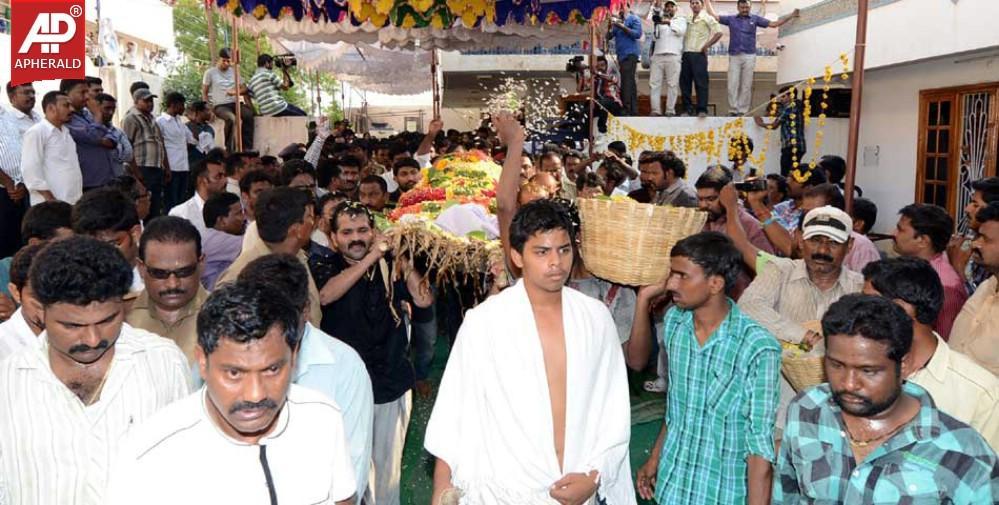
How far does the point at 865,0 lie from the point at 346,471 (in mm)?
3990

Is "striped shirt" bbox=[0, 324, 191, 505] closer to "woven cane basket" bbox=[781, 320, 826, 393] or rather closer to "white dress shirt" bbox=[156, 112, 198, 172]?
"woven cane basket" bbox=[781, 320, 826, 393]

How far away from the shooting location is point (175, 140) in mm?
10531

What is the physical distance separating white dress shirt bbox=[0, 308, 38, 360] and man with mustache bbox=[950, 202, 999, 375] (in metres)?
3.52

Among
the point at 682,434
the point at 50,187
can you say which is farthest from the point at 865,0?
the point at 50,187

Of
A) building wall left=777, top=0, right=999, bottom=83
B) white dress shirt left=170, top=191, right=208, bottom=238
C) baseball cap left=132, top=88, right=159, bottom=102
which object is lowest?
white dress shirt left=170, top=191, right=208, bottom=238

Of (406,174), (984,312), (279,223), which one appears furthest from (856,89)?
(406,174)

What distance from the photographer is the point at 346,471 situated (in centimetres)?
241

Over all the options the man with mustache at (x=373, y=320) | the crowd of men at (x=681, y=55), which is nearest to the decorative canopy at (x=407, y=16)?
the man with mustache at (x=373, y=320)

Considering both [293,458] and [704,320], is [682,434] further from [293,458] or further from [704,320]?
[293,458]

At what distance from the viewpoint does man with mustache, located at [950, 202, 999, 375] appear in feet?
11.6

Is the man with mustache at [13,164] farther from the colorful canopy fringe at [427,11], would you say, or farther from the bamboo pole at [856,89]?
the bamboo pole at [856,89]

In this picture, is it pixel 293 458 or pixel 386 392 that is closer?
pixel 293 458

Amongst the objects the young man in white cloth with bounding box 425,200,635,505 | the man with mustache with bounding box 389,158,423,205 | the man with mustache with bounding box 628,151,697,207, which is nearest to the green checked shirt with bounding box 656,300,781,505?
the young man in white cloth with bounding box 425,200,635,505

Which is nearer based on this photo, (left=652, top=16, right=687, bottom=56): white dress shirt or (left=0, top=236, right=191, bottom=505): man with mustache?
(left=0, top=236, right=191, bottom=505): man with mustache
